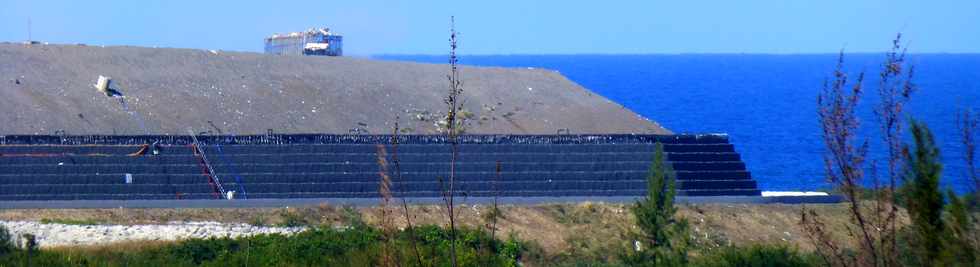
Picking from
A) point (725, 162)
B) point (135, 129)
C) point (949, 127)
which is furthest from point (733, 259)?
point (949, 127)

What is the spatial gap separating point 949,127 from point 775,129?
14.6 m

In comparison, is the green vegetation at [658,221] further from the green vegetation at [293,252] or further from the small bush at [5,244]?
the small bush at [5,244]

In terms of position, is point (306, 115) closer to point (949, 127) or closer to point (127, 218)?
point (127, 218)

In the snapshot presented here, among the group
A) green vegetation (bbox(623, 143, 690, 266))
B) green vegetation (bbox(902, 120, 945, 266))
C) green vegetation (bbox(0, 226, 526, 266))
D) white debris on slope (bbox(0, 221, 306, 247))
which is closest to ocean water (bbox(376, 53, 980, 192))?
green vegetation (bbox(902, 120, 945, 266))

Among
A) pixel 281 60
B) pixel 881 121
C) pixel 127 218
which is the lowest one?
pixel 127 218

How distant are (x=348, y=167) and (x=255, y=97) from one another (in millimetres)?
17896

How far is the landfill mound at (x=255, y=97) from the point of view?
36.6 m

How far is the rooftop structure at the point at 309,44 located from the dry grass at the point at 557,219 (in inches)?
1411

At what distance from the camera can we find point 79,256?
11.3 metres

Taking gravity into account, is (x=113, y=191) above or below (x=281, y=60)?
below

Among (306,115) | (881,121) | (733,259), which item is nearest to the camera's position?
(881,121)

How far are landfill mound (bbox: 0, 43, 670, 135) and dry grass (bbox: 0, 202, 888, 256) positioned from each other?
12672 mm

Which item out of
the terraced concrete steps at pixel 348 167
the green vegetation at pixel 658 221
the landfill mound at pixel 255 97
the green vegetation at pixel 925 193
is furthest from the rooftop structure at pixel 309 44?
the green vegetation at pixel 925 193

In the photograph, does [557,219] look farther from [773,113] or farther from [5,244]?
[773,113]
